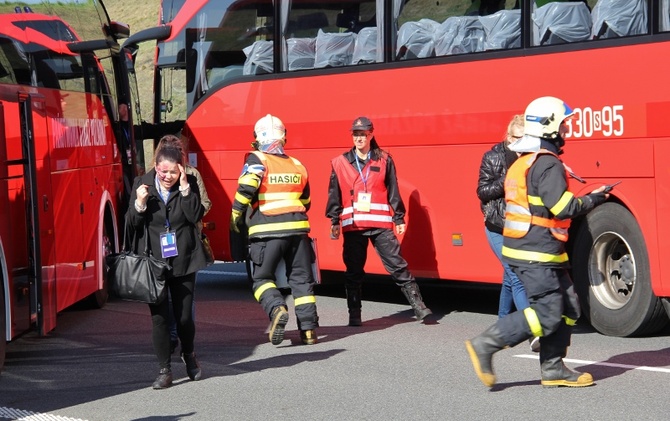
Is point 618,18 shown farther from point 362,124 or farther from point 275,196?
point 275,196

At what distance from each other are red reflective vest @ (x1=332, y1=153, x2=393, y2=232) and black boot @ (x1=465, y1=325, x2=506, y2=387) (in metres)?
3.76

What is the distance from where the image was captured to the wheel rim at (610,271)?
10930 millimetres

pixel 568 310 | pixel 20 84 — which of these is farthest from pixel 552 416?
pixel 20 84

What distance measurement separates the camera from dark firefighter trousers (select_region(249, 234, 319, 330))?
1091 centimetres

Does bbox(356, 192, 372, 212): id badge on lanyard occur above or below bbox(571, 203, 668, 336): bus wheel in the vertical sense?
above

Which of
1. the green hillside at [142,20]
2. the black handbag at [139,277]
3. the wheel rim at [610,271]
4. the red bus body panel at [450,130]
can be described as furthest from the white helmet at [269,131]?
the green hillside at [142,20]

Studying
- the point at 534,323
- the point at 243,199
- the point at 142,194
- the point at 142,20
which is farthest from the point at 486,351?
the point at 142,20

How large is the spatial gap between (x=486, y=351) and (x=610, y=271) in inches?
119

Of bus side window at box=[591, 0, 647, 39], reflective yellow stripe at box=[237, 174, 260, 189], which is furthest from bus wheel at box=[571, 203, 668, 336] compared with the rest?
reflective yellow stripe at box=[237, 174, 260, 189]

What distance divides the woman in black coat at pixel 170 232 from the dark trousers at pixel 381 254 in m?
3.13

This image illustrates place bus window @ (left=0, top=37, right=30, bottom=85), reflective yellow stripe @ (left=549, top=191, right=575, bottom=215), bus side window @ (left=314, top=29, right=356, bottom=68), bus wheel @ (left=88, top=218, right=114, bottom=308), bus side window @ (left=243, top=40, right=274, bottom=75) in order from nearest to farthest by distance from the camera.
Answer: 1. reflective yellow stripe @ (left=549, top=191, right=575, bottom=215)
2. bus window @ (left=0, top=37, right=30, bottom=85)
3. bus side window @ (left=314, top=29, right=356, bottom=68)
4. bus wheel @ (left=88, top=218, right=114, bottom=308)
5. bus side window @ (left=243, top=40, right=274, bottom=75)

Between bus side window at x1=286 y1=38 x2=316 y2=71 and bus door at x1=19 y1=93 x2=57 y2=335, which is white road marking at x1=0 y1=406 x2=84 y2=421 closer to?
bus door at x1=19 y1=93 x2=57 y2=335

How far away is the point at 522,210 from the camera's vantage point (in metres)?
8.41

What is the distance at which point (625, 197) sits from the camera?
10.7 m
